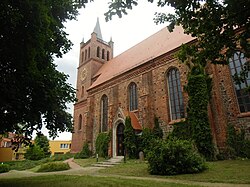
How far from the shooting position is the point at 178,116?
15.9 meters

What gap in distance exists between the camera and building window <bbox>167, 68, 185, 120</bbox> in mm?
15906

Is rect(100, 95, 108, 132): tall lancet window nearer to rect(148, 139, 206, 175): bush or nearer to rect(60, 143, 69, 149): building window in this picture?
rect(148, 139, 206, 175): bush

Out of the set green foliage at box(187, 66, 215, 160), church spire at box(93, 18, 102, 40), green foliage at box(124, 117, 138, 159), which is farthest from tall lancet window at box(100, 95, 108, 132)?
church spire at box(93, 18, 102, 40)

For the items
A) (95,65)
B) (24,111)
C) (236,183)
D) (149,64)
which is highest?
(95,65)

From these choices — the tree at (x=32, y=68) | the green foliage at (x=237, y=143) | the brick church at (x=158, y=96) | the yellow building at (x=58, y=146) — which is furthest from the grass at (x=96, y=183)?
the yellow building at (x=58, y=146)

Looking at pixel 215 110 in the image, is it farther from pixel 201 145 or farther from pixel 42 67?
pixel 42 67

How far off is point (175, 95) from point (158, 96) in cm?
163

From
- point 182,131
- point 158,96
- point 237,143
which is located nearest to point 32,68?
point 182,131

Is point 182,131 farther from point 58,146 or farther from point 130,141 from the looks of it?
point 58,146

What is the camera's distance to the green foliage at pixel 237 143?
11578 mm

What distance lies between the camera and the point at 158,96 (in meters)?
17.4

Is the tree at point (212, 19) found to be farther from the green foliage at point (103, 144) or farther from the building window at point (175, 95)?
A: the green foliage at point (103, 144)

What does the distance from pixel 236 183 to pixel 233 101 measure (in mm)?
7993

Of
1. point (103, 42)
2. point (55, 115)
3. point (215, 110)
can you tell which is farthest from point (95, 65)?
point (55, 115)
